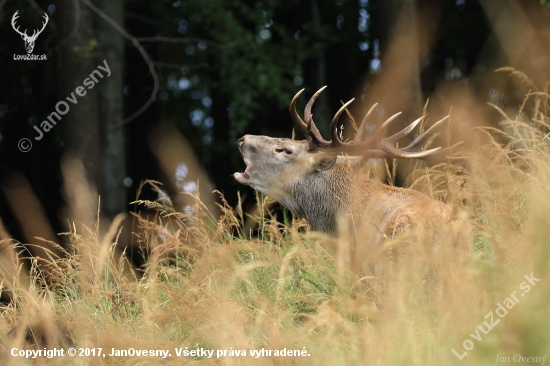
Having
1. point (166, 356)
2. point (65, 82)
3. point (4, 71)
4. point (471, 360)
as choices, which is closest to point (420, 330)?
point (471, 360)

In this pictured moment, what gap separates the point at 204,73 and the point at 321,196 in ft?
33.9

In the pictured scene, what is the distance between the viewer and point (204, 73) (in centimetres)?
1591

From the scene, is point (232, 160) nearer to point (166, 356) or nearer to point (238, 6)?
point (238, 6)

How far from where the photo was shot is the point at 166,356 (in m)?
3.81

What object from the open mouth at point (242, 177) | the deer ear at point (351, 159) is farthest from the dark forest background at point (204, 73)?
the open mouth at point (242, 177)

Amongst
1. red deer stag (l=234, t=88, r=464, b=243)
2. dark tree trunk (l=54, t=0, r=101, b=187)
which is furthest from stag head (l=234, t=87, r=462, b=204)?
dark tree trunk (l=54, t=0, r=101, b=187)

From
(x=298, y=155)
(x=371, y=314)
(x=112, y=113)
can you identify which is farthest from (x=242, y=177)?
(x=112, y=113)

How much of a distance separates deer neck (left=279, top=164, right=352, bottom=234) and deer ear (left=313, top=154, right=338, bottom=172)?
0.18ft

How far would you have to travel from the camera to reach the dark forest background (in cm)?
1083

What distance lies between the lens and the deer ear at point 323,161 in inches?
239

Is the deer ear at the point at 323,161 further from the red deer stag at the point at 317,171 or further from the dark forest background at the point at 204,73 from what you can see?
the dark forest background at the point at 204,73

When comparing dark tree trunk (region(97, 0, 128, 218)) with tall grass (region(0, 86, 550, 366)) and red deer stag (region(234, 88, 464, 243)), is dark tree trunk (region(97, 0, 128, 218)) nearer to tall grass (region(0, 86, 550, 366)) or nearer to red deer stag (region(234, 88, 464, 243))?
red deer stag (region(234, 88, 464, 243))

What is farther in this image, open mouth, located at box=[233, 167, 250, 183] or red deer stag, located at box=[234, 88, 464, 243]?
open mouth, located at box=[233, 167, 250, 183]

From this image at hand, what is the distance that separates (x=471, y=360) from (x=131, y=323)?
95.2 inches
